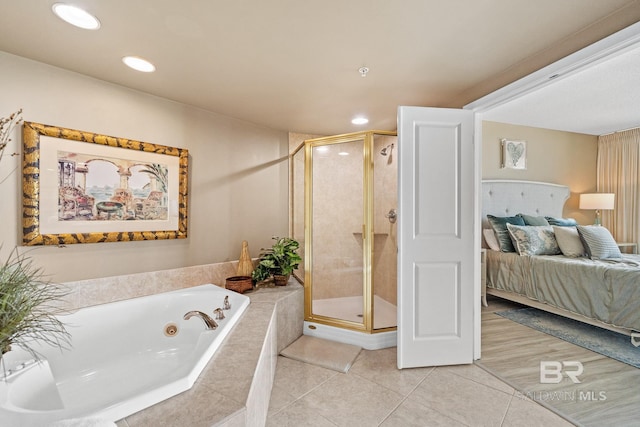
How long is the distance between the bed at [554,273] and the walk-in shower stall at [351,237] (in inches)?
73.1

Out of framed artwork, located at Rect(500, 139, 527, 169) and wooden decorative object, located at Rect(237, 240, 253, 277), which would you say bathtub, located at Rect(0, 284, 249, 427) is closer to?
wooden decorative object, located at Rect(237, 240, 253, 277)

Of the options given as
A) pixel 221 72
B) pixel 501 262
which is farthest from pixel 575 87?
pixel 221 72

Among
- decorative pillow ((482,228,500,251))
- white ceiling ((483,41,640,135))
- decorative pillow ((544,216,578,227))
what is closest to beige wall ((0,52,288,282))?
white ceiling ((483,41,640,135))

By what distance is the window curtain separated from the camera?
164 inches

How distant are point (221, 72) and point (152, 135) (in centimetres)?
93

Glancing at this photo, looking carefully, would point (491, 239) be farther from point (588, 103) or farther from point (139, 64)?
point (139, 64)

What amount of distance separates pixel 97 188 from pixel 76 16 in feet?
3.88

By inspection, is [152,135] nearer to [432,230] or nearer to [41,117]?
[41,117]

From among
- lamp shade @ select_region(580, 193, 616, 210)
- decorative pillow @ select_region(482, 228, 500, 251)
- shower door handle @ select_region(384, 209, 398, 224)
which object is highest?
lamp shade @ select_region(580, 193, 616, 210)

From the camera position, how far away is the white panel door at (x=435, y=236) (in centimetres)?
215

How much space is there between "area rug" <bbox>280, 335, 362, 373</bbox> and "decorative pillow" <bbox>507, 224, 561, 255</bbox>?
8.01 ft

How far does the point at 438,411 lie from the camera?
169 cm

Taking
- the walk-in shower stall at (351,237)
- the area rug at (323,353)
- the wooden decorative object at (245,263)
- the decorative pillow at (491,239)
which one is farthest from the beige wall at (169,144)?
the decorative pillow at (491,239)

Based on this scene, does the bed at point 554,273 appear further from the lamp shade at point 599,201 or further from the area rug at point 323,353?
the area rug at point 323,353
